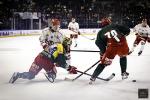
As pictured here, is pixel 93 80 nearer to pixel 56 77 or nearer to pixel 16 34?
pixel 56 77

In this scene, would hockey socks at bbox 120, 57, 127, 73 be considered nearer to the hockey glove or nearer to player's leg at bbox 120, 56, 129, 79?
player's leg at bbox 120, 56, 129, 79

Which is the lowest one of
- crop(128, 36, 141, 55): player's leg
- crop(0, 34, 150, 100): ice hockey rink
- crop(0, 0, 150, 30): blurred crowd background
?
crop(0, 34, 150, 100): ice hockey rink

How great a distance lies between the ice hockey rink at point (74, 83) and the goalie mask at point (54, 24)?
27 centimetres

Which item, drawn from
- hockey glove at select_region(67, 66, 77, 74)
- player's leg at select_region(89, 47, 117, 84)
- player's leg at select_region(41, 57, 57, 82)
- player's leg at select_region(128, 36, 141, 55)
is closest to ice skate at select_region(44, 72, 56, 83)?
player's leg at select_region(41, 57, 57, 82)

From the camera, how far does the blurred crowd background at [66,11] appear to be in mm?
5270

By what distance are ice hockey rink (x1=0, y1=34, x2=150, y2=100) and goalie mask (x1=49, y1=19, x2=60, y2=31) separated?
0.27 meters

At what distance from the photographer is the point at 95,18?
215 inches

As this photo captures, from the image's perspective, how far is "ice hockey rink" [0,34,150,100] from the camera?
5074 mm

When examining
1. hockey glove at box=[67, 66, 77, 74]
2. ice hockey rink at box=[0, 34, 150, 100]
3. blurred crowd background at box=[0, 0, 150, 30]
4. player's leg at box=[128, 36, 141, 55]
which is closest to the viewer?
ice hockey rink at box=[0, 34, 150, 100]

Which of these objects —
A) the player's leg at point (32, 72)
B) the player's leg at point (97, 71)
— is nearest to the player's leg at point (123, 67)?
the player's leg at point (97, 71)

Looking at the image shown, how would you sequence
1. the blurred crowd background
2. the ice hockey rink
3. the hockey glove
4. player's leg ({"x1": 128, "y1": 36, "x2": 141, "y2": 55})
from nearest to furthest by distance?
the ice hockey rink → the blurred crowd background → the hockey glove → player's leg ({"x1": 128, "y1": 36, "x2": 141, "y2": 55})

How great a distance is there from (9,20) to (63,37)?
454 millimetres

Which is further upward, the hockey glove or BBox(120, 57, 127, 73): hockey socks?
BBox(120, 57, 127, 73): hockey socks

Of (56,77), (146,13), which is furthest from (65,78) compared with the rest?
(146,13)
